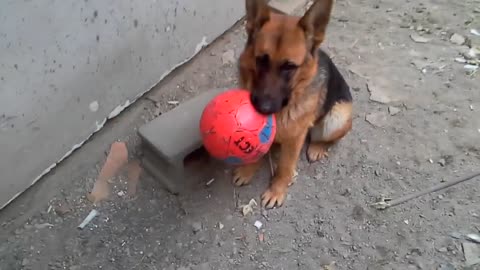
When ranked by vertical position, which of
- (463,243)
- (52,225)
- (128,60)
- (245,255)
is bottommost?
(463,243)

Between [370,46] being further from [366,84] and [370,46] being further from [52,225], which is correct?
[52,225]

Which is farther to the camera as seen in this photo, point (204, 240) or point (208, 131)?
point (204, 240)

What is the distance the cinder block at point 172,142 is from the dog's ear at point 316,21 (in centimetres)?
100

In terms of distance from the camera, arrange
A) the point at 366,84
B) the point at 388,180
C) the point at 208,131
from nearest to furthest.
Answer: the point at 208,131
the point at 388,180
the point at 366,84

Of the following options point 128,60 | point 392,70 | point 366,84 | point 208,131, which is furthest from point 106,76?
point 392,70

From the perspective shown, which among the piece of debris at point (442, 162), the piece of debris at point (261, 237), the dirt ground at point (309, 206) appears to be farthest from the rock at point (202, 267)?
the piece of debris at point (442, 162)

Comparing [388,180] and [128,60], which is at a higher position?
[128,60]

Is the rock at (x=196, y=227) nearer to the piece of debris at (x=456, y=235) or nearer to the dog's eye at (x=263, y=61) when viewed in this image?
the dog's eye at (x=263, y=61)

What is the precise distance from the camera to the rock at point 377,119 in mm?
4242

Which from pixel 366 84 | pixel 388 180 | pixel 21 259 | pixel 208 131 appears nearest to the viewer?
pixel 208 131

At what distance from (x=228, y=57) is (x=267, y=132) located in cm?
185

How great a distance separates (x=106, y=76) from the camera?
3928 mm

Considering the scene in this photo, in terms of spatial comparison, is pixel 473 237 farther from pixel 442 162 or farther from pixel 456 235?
pixel 442 162

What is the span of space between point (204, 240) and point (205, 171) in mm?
546
